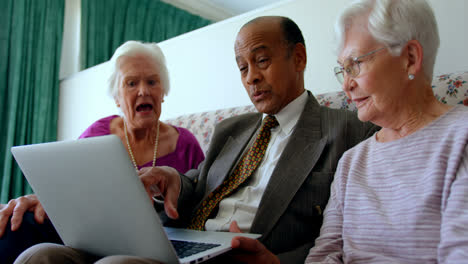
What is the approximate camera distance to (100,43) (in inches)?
151

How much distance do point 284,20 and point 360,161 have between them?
600mm

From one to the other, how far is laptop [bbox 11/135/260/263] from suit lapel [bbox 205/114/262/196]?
362 mm

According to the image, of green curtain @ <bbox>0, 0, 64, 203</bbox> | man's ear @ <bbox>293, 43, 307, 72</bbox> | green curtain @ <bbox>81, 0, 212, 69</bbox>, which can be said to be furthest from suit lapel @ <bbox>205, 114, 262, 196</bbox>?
green curtain @ <bbox>81, 0, 212, 69</bbox>

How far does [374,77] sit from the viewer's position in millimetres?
836

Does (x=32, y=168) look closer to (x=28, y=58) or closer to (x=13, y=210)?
(x=13, y=210)

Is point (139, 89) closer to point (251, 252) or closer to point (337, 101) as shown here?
point (337, 101)

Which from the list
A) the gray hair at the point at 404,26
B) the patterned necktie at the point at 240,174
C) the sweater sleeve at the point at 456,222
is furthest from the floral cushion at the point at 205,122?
the sweater sleeve at the point at 456,222

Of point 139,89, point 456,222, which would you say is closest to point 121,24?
point 139,89

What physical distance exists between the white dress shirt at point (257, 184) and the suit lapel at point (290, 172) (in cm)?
7

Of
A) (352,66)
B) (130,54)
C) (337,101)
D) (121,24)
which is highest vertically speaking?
→ (121,24)

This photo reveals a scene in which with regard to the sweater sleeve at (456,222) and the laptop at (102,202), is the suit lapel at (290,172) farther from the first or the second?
the sweater sleeve at (456,222)

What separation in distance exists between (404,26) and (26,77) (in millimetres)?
3583

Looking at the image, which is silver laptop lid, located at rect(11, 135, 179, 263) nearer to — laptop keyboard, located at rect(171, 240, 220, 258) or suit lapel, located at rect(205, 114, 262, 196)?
laptop keyboard, located at rect(171, 240, 220, 258)

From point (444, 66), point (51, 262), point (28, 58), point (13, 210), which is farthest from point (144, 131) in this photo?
point (28, 58)
